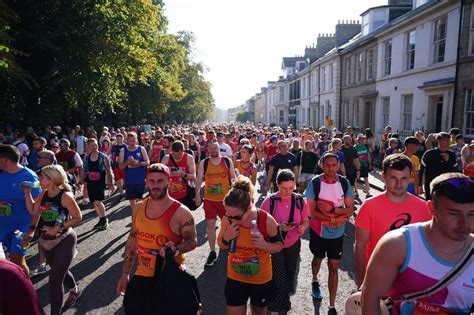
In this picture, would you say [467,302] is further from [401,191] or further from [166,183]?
[166,183]

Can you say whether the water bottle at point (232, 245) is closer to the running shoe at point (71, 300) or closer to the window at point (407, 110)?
the running shoe at point (71, 300)

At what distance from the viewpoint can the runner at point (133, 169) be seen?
7.79 meters

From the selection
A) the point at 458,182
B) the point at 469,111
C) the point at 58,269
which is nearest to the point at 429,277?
the point at 458,182

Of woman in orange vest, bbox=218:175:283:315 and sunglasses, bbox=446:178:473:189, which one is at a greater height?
sunglasses, bbox=446:178:473:189

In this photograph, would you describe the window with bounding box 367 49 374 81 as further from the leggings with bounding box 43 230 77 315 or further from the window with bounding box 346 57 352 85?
the leggings with bounding box 43 230 77 315

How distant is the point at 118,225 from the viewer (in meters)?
7.95

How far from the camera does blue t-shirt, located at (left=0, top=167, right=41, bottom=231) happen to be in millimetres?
4383

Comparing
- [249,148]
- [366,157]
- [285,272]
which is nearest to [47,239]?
[285,272]

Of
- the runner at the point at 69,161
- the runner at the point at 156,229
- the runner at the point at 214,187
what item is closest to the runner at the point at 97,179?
the runner at the point at 69,161

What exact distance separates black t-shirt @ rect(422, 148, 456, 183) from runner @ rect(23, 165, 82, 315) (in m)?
6.55

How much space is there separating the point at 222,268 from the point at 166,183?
2.87 m

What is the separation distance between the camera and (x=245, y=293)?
3.30 metres

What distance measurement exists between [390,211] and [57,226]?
3.53m

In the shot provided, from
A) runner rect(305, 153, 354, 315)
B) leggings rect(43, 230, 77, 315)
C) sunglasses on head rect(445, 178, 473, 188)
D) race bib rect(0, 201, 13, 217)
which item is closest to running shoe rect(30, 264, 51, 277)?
race bib rect(0, 201, 13, 217)
